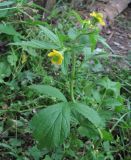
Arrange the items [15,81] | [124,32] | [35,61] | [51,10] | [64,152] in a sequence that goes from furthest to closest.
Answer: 1. [124,32]
2. [51,10]
3. [35,61]
4. [15,81]
5. [64,152]

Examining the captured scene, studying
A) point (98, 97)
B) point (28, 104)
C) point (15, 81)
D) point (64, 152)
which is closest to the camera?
point (64, 152)

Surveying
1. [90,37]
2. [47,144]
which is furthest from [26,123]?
[90,37]

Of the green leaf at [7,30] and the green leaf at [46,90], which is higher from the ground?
the green leaf at [7,30]

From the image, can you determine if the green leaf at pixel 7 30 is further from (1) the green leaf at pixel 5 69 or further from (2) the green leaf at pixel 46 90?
(2) the green leaf at pixel 46 90

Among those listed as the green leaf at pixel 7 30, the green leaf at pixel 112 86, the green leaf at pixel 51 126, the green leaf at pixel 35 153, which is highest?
the green leaf at pixel 7 30

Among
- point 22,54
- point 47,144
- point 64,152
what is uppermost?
point 22,54

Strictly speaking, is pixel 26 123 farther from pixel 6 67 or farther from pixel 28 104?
pixel 6 67

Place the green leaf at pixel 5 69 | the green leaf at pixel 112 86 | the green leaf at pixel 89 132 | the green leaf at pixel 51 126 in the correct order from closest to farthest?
the green leaf at pixel 51 126, the green leaf at pixel 89 132, the green leaf at pixel 112 86, the green leaf at pixel 5 69

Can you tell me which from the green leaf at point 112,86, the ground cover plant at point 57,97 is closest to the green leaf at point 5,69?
the ground cover plant at point 57,97
